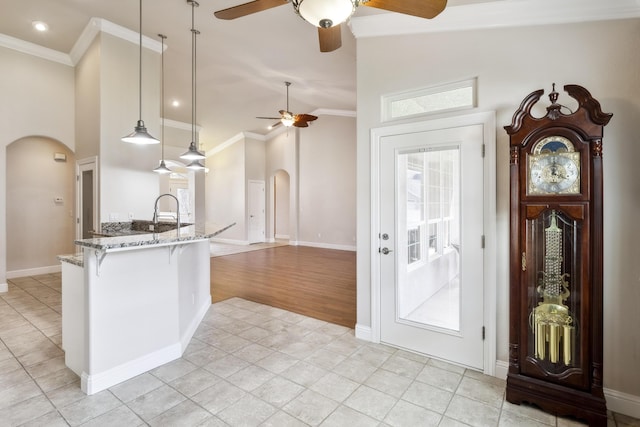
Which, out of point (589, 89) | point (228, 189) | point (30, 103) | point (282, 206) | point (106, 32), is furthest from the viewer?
point (282, 206)

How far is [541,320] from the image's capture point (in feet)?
7.06

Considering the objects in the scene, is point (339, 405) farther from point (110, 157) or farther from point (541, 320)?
point (110, 157)

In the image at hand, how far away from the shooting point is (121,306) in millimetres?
2414

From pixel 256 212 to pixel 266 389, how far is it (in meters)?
8.36

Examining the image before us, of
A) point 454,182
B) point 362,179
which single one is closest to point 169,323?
point 362,179

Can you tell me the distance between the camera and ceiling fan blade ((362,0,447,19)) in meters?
1.63

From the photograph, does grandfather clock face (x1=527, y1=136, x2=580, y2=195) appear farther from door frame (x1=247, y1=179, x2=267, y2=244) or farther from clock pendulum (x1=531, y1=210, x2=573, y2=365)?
door frame (x1=247, y1=179, x2=267, y2=244)

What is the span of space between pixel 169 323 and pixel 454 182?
2731mm

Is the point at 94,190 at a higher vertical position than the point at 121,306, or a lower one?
higher

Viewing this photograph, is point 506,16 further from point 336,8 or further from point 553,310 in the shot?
point 553,310

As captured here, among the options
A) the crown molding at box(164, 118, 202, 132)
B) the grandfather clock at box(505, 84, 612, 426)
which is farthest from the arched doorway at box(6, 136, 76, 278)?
the grandfather clock at box(505, 84, 612, 426)

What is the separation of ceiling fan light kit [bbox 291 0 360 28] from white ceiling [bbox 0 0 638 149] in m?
1.64

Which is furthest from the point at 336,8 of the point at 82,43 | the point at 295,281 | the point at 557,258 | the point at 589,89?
the point at 82,43

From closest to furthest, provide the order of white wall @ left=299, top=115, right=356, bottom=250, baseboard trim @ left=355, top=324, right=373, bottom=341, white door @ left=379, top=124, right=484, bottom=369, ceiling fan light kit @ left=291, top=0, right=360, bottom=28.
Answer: ceiling fan light kit @ left=291, top=0, right=360, bottom=28 < white door @ left=379, top=124, right=484, bottom=369 < baseboard trim @ left=355, top=324, right=373, bottom=341 < white wall @ left=299, top=115, right=356, bottom=250
